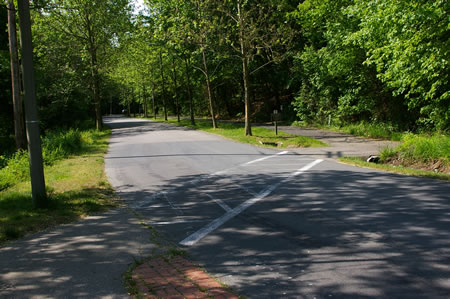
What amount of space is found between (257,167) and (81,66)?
25431 millimetres

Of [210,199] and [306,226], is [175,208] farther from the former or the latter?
[306,226]

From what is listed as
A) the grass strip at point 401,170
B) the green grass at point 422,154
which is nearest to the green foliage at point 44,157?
the grass strip at point 401,170

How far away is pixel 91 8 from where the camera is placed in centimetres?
2805

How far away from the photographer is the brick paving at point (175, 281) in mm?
3538

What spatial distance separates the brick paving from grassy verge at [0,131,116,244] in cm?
264

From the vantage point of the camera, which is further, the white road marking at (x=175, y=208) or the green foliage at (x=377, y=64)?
the green foliage at (x=377, y=64)

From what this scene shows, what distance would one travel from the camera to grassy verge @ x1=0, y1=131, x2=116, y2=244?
5.95 meters

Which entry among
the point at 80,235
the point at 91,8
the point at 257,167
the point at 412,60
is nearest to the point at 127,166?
the point at 257,167

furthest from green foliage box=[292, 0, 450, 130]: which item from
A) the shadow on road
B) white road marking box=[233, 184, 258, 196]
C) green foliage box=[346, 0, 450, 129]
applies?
white road marking box=[233, 184, 258, 196]

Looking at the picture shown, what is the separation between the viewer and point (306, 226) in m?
5.44

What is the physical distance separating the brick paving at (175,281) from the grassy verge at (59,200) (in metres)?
2.64

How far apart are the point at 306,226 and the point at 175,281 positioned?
239 centimetres

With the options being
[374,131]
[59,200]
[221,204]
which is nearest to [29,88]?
[59,200]

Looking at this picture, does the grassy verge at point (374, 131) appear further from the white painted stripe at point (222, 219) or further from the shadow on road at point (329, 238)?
Result: the white painted stripe at point (222, 219)
